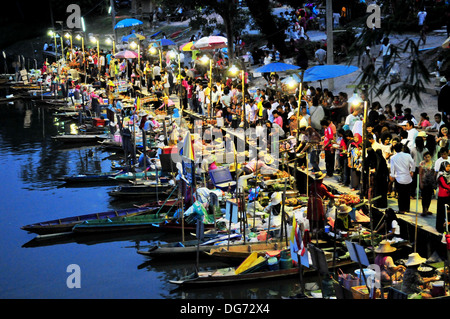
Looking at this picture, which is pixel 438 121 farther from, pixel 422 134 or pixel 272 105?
pixel 272 105

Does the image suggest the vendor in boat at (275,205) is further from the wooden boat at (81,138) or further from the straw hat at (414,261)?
the wooden boat at (81,138)

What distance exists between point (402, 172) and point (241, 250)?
14.3ft

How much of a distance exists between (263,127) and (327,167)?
3900mm

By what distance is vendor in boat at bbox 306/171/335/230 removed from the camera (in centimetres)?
1606

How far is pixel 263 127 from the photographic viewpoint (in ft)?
78.8

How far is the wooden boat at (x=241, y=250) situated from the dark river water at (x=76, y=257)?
2.71 feet

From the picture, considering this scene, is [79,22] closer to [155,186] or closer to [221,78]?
[221,78]

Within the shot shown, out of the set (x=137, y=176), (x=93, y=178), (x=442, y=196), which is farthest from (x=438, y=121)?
(x=93, y=178)

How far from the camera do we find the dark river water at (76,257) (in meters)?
16.3

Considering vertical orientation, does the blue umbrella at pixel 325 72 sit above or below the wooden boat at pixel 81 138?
above

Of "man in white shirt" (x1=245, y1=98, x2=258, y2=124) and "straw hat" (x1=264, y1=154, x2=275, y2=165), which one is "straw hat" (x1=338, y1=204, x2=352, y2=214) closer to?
"straw hat" (x1=264, y1=154, x2=275, y2=165)

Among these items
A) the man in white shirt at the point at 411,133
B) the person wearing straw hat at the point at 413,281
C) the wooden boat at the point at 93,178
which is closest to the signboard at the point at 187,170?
the man in white shirt at the point at 411,133

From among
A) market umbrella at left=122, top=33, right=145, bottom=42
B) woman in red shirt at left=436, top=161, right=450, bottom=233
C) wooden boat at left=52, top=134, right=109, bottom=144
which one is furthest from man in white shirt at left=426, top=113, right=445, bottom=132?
market umbrella at left=122, top=33, right=145, bottom=42
